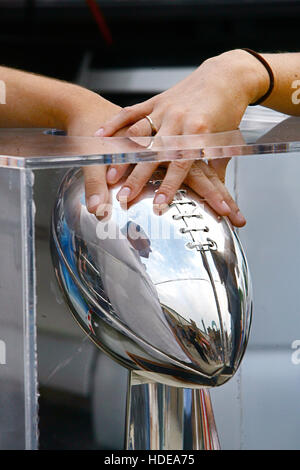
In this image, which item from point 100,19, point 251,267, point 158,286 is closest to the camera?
point 158,286

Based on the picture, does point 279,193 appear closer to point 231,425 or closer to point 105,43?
point 231,425

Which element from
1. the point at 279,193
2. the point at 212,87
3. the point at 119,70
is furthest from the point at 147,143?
the point at 119,70

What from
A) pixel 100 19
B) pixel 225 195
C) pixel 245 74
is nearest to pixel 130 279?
pixel 225 195

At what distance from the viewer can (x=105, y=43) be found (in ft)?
5.66

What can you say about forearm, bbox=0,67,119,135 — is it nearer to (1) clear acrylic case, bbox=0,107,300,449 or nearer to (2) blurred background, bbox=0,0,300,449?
(1) clear acrylic case, bbox=0,107,300,449

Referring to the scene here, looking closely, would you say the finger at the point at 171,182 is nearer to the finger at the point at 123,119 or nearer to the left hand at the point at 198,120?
the left hand at the point at 198,120

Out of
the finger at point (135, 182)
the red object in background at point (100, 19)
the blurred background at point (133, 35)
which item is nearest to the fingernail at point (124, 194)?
the finger at point (135, 182)

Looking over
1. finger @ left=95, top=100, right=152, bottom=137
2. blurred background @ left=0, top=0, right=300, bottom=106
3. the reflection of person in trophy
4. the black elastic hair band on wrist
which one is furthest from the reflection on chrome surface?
blurred background @ left=0, top=0, right=300, bottom=106

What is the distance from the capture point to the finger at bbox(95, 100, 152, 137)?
762 mm

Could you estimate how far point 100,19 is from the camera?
1.62 meters

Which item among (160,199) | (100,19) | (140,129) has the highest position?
(100,19)

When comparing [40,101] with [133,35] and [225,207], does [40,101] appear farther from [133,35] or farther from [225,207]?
[133,35]

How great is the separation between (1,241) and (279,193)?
39 cm

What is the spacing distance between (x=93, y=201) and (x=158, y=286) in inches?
3.7
